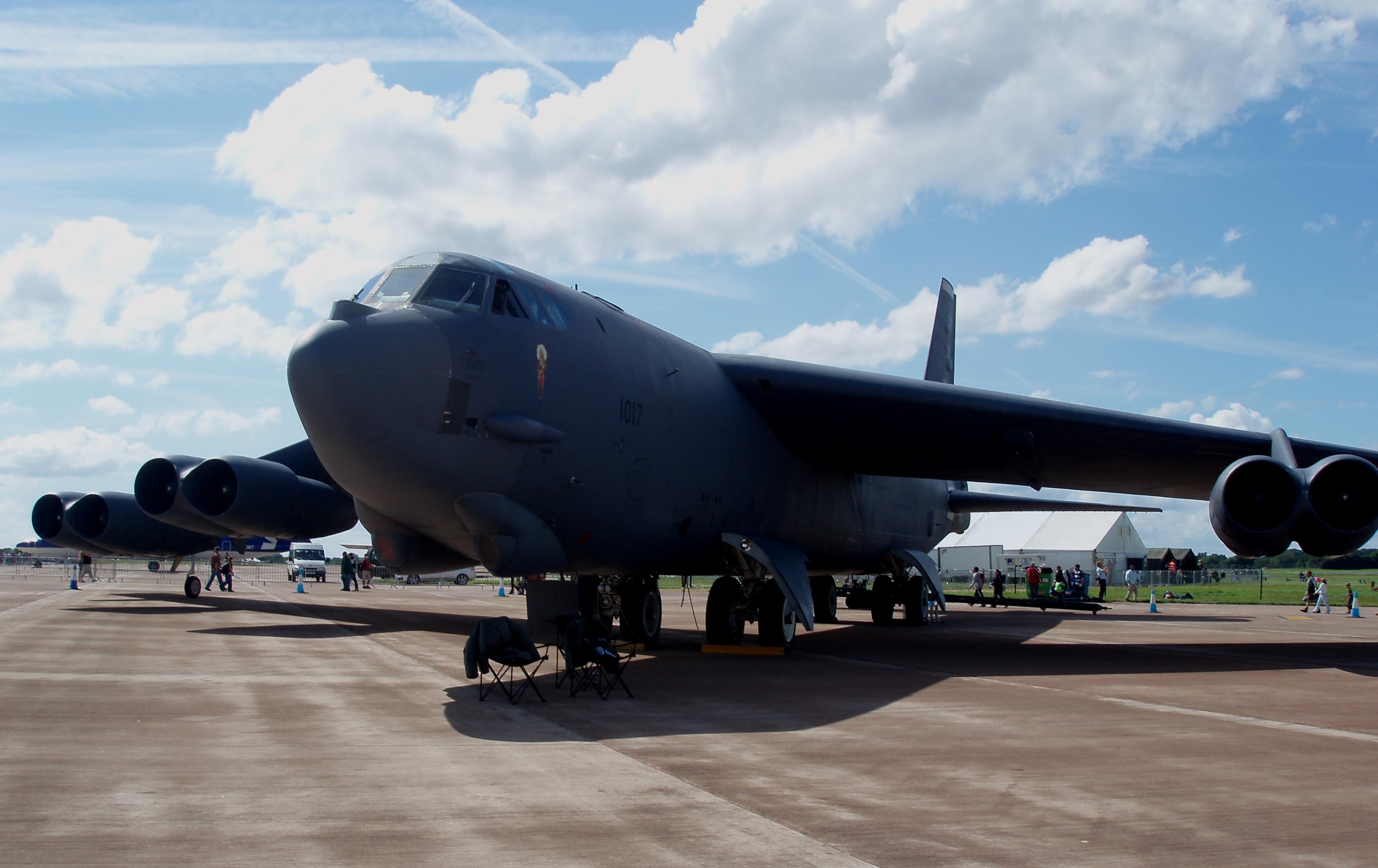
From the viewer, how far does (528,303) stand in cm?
1113

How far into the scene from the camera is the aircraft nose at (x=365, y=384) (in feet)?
30.8

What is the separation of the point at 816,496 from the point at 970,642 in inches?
165

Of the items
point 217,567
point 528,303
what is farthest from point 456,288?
point 217,567

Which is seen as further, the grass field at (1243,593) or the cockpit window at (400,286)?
the grass field at (1243,593)

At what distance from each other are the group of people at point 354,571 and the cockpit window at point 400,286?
32315 millimetres

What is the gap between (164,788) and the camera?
580cm

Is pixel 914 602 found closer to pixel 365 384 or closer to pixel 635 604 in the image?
pixel 635 604

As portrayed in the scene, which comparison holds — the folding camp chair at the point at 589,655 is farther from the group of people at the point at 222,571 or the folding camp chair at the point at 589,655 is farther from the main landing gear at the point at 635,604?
the group of people at the point at 222,571

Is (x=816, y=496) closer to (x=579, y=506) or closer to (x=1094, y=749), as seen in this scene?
(x=579, y=506)

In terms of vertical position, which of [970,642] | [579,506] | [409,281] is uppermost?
[409,281]

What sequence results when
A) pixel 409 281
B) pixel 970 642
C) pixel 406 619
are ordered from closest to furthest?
pixel 409 281
pixel 970 642
pixel 406 619

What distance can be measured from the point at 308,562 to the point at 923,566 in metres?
52.3

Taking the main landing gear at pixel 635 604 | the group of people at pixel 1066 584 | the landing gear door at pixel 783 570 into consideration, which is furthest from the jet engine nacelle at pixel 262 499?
the group of people at pixel 1066 584

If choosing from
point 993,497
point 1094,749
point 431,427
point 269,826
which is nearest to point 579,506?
point 431,427
